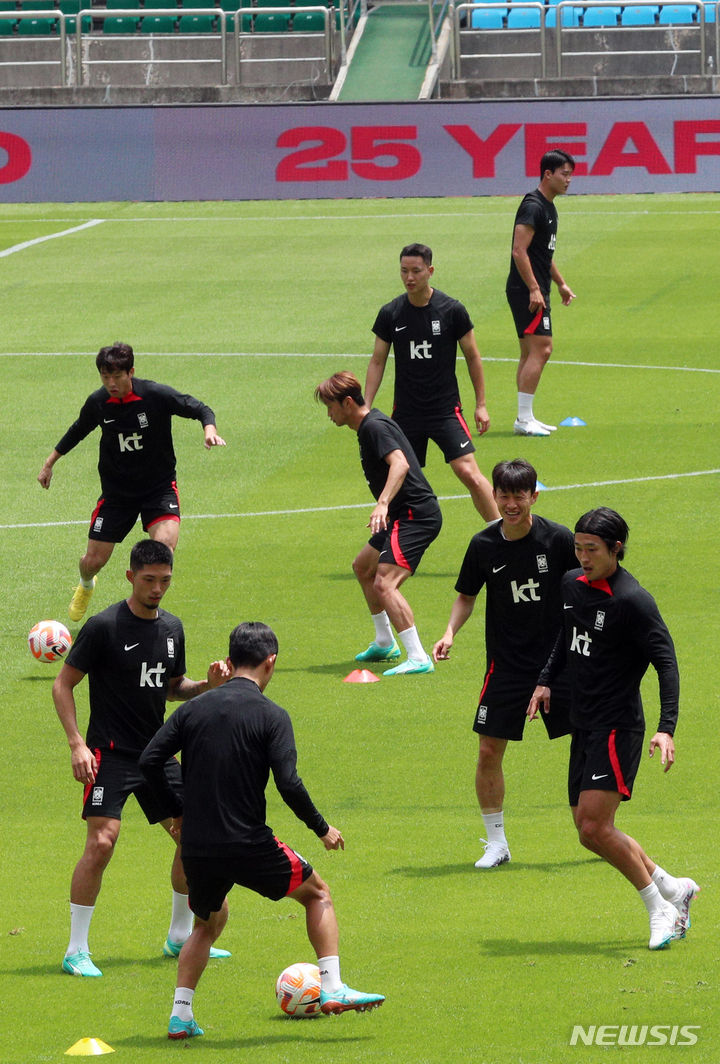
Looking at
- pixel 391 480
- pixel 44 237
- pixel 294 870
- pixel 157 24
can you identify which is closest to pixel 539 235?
pixel 391 480

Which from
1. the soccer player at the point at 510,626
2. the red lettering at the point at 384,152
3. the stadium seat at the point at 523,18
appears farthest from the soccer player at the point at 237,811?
the stadium seat at the point at 523,18

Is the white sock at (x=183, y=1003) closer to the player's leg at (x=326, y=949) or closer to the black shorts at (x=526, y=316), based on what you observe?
the player's leg at (x=326, y=949)

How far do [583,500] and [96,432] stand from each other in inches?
275

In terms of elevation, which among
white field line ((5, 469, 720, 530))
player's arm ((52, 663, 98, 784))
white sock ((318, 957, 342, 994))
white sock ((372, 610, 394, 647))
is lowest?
white field line ((5, 469, 720, 530))

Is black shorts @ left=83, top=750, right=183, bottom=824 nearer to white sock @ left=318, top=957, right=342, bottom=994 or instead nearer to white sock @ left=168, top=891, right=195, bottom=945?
white sock @ left=168, top=891, right=195, bottom=945

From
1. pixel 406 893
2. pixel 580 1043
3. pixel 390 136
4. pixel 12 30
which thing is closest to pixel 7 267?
pixel 390 136

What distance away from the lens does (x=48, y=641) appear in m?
12.0

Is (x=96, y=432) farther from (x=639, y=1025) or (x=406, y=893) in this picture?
(x=639, y=1025)

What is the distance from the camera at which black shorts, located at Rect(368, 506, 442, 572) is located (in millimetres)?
12906

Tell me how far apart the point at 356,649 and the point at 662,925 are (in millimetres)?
5835

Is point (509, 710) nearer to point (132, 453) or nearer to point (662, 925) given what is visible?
point (662, 925)

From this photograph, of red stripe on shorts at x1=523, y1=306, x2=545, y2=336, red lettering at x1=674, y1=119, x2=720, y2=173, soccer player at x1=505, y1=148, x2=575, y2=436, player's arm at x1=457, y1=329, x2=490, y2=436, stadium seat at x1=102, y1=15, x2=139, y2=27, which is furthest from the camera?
stadium seat at x1=102, y1=15, x2=139, y2=27

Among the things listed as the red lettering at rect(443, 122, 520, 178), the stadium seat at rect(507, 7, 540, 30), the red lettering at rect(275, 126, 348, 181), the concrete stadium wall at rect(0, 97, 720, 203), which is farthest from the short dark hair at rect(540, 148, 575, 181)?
the stadium seat at rect(507, 7, 540, 30)

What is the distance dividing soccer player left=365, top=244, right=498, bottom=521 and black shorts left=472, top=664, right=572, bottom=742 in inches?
210
